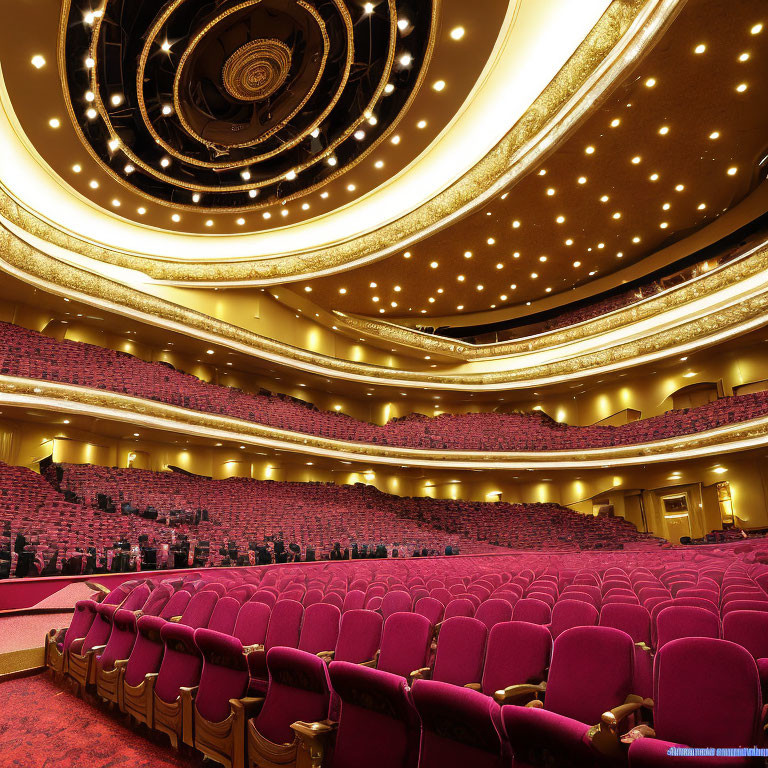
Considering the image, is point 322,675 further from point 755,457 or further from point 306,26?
point 755,457

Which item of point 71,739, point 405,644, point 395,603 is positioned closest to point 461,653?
point 405,644

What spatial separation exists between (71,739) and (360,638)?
159cm

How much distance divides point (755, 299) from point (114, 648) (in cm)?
1608

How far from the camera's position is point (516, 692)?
2.24 metres

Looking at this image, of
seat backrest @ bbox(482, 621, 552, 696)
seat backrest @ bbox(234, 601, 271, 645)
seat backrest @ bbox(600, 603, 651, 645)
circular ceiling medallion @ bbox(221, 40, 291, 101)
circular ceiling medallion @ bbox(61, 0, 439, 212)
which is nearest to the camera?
seat backrest @ bbox(482, 621, 552, 696)

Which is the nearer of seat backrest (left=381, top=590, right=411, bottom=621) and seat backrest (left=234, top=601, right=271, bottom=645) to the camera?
seat backrest (left=234, top=601, right=271, bottom=645)

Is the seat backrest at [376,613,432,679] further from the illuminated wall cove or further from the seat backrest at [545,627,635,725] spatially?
the seat backrest at [545,627,635,725]

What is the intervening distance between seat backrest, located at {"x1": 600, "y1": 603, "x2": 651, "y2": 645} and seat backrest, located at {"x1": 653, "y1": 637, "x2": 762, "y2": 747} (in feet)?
4.28

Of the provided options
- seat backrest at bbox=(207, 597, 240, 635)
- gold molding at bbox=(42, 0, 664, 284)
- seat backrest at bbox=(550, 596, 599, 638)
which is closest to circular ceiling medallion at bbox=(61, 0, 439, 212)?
gold molding at bbox=(42, 0, 664, 284)

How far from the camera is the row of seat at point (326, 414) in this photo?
12.9 metres

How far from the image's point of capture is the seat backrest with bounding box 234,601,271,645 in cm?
333

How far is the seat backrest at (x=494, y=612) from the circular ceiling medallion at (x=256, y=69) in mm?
11452

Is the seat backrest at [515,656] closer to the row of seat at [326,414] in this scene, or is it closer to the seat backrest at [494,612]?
the seat backrest at [494,612]

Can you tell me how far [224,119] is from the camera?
12617 mm
